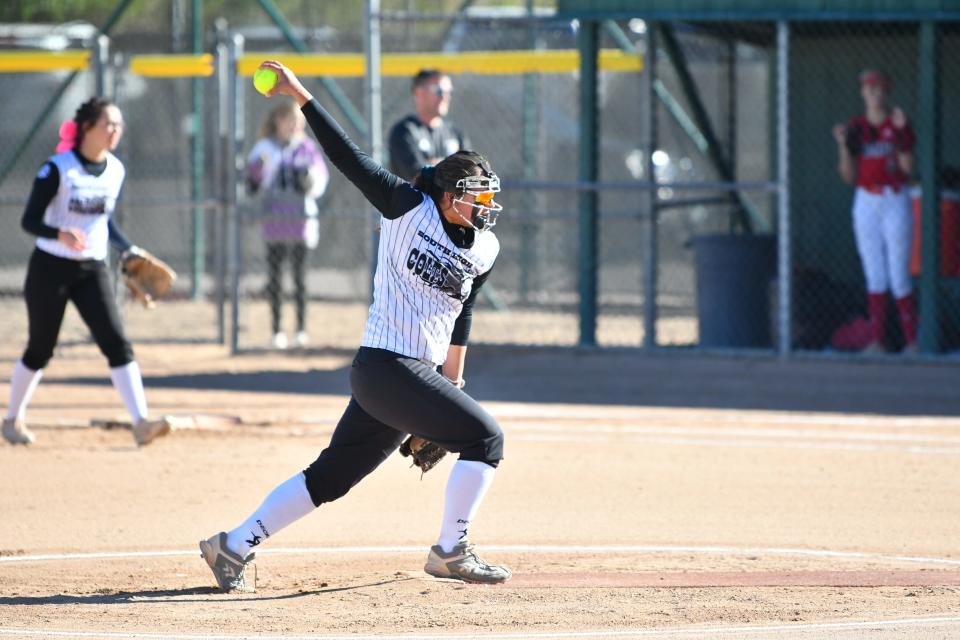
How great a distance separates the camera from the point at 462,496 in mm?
6168

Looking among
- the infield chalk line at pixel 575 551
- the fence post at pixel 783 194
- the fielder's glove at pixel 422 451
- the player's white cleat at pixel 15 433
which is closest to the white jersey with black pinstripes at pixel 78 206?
the player's white cleat at pixel 15 433

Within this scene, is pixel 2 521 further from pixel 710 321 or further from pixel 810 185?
pixel 810 185

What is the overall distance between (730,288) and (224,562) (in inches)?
324

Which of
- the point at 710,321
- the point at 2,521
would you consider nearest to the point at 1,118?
the point at 710,321

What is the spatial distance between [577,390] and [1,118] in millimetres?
10737

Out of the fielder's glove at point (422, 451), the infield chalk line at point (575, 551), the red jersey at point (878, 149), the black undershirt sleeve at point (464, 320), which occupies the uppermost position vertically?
the red jersey at point (878, 149)

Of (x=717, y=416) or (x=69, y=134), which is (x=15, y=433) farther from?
(x=717, y=416)

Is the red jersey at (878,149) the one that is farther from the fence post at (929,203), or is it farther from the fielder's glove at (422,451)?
the fielder's glove at (422,451)

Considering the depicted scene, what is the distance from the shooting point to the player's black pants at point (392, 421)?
603 centimetres

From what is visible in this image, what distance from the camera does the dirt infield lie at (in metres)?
5.88

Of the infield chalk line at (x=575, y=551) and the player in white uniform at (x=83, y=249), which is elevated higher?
the player in white uniform at (x=83, y=249)

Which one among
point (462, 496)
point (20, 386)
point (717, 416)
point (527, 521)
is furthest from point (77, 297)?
point (717, 416)

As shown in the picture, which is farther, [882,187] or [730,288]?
[730,288]

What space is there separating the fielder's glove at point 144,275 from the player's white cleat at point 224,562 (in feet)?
12.7
